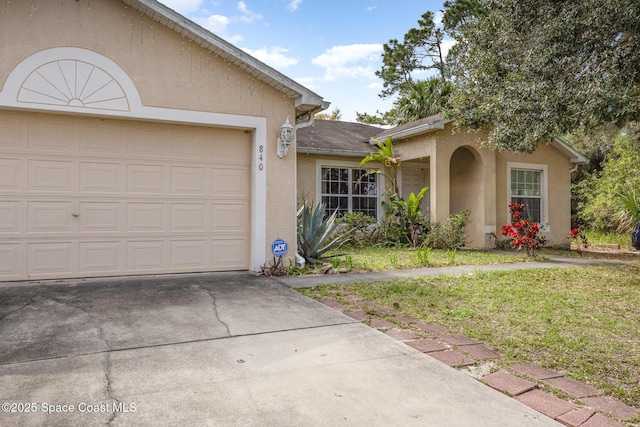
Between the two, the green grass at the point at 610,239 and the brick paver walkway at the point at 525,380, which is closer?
the brick paver walkway at the point at 525,380

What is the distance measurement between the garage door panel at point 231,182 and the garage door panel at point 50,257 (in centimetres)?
245

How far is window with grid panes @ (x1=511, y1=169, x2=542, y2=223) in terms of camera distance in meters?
14.0

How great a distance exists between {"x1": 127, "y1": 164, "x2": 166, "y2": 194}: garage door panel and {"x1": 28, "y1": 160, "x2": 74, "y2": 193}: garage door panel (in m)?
0.84

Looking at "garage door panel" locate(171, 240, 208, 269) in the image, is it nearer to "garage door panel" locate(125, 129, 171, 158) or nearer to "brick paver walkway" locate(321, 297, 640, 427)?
"garage door panel" locate(125, 129, 171, 158)

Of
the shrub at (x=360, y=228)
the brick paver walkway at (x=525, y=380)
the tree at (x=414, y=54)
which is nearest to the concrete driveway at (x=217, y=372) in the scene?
the brick paver walkway at (x=525, y=380)

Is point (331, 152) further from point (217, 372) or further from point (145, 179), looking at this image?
point (217, 372)

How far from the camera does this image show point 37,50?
6293mm

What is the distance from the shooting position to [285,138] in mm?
7590

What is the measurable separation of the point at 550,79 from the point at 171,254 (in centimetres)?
756

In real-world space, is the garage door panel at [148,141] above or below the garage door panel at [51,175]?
above

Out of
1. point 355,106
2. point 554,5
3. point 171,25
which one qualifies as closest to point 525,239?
point 554,5

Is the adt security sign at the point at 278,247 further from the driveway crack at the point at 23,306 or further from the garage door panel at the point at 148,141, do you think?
the driveway crack at the point at 23,306

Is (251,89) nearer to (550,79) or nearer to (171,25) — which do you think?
(171,25)

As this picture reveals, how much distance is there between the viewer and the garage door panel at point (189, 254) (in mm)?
7379
